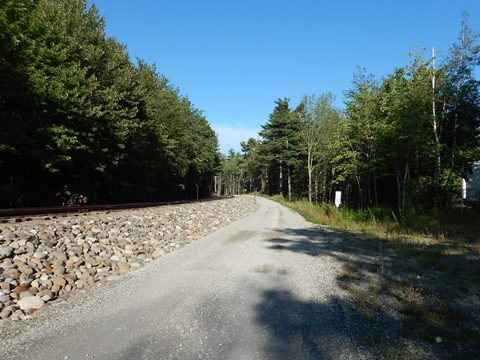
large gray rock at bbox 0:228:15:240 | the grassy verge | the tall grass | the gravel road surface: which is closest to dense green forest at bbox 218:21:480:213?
the tall grass

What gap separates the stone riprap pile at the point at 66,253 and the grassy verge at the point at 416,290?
19.8 ft

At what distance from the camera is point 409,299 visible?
666 centimetres

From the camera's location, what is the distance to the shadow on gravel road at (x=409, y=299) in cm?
487

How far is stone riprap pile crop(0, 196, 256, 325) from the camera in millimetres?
6875

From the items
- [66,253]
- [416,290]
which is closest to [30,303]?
[66,253]

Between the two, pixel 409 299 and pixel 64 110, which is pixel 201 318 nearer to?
pixel 409 299

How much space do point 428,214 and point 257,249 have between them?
12.3m

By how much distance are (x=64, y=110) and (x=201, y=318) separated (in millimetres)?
16705

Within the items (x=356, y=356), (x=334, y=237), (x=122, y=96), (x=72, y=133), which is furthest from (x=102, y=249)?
(x=122, y=96)

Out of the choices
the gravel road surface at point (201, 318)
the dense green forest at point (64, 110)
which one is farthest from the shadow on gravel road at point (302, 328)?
the dense green forest at point (64, 110)

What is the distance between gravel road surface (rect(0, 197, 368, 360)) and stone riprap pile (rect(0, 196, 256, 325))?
688 mm

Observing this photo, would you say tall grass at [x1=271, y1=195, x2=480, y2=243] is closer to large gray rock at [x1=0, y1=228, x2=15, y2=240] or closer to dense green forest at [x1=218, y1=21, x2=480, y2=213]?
dense green forest at [x1=218, y1=21, x2=480, y2=213]

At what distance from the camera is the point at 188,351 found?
470 cm

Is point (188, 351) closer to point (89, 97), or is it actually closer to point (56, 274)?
point (56, 274)
